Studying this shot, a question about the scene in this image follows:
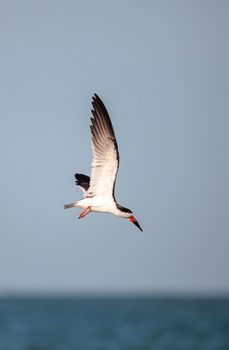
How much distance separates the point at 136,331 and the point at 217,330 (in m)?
4.50

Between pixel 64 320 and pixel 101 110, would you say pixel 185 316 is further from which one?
pixel 101 110

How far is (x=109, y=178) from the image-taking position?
68.2 feet

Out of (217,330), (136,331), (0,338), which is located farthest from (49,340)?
(217,330)

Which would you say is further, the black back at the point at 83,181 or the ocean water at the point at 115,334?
the ocean water at the point at 115,334

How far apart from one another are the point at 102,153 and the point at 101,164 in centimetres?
21

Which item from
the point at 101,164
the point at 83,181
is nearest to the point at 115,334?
the point at 83,181

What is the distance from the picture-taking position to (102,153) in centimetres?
2083

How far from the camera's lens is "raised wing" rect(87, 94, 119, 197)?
20766 millimetres

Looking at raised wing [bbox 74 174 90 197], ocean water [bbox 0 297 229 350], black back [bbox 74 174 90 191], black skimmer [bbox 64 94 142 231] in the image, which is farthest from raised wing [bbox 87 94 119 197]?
ocean water [bbox 0 297 229 350]

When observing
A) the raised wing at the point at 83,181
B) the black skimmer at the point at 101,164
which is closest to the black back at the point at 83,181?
the raised wing at the point at 83,181

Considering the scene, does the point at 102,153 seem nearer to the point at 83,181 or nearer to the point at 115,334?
the point at 83,181

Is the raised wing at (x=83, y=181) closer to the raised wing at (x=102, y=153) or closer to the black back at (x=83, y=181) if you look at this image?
the black back at (x=83, y=181)

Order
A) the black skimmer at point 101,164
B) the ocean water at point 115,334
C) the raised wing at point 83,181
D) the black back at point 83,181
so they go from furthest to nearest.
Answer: the ocean water at point 115,334
the black back at point 83,181
the raised wing at point 83,181
the black skimmer at point 101,164

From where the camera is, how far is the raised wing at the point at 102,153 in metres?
20.8
